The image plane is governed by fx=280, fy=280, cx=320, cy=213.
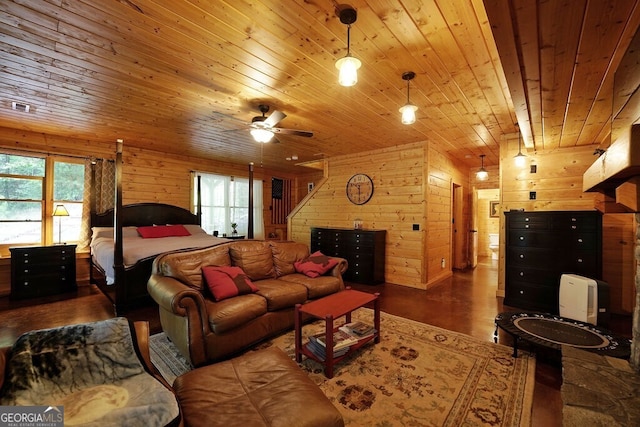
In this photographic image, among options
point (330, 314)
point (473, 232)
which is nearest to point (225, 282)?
point (330, 314)

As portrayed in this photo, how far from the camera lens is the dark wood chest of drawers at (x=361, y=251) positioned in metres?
5.02

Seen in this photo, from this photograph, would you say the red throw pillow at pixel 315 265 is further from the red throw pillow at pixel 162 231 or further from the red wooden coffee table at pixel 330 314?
the red throw pillow at pixel 162 231

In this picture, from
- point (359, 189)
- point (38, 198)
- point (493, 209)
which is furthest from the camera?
point (493, 209)

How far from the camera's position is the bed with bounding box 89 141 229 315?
3.48m

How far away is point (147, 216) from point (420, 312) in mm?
5085

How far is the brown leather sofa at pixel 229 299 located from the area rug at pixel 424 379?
0.23 m

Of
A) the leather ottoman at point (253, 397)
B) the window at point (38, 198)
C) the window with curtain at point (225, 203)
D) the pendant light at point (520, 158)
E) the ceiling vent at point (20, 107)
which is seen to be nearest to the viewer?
the leather ottoman at point (253, 397)

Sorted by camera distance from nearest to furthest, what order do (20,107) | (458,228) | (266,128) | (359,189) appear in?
(266,128) < (20,107) < (359,189) < (458,228)

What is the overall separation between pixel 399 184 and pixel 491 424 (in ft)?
12.7

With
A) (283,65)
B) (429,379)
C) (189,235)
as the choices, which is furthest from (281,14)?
(189,235)

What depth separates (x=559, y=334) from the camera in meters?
2.50

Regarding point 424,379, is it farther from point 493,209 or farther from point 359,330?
point 493,209

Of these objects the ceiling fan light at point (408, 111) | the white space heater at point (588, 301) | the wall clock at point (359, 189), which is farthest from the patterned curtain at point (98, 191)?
the white space heater at point (588, 301)

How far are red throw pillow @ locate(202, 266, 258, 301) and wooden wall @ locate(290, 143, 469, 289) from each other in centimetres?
305
